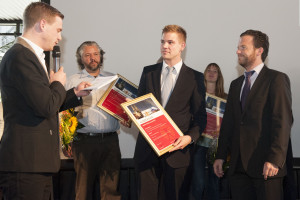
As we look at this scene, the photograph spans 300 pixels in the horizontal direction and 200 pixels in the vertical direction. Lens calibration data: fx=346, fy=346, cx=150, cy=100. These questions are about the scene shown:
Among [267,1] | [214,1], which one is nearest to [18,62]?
[214,1]

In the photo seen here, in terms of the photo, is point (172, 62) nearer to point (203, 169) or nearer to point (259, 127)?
point (259, 127)

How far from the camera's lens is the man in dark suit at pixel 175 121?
2.69m

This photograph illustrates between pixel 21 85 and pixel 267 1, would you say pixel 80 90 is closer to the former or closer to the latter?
pixel 21 85

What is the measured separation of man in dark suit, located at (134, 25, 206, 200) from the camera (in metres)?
2.69

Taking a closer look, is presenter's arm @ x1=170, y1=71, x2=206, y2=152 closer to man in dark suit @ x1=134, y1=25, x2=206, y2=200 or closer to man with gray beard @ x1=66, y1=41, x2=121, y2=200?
man in dark suit @ x1=134, y1=25, x2=206, y2=200

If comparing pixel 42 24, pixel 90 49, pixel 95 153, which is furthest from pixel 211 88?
pixel 42 24

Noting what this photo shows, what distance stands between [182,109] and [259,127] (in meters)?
0.61

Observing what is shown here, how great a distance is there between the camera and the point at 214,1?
541 cm

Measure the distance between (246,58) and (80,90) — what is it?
1318 millimetres

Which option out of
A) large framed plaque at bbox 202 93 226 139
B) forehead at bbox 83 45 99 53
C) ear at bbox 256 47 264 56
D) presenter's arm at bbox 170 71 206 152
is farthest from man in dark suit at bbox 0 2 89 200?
large framed plaque at bbox 202 93 226 139

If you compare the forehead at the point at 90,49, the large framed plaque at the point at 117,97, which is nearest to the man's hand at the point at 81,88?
the large framed plaque at the point at 117,97

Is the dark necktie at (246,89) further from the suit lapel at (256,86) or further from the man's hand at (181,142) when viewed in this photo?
the man's hand at (181,142)

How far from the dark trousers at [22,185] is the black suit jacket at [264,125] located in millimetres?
1454

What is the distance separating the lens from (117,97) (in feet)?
12.0
